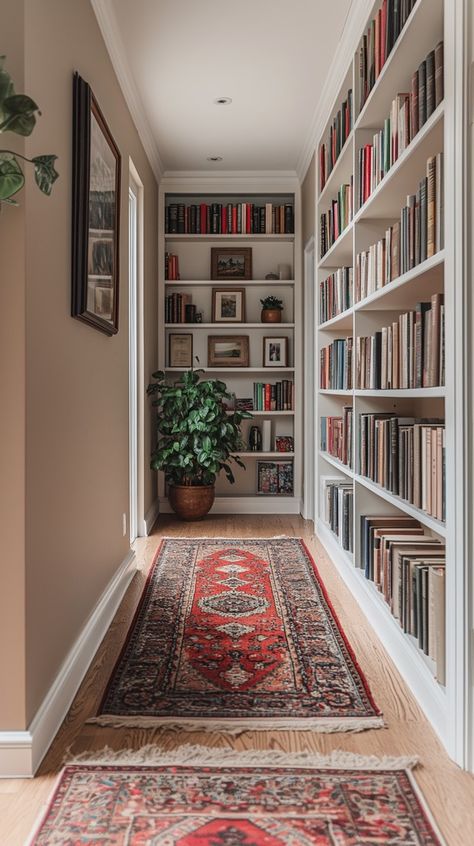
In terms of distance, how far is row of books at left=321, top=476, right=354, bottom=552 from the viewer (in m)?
3.45

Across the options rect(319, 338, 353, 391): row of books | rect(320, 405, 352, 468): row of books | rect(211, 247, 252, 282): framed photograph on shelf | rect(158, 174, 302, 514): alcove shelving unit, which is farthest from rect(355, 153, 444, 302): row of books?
rect(211, 247, 252, 282): framed photograph on shelf

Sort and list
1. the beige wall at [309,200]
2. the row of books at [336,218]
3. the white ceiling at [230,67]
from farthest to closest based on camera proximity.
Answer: the beige wall at [309,200]
the row of books at [336,218]
the white ceiling at [230,67]

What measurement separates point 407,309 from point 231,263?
9.33ft

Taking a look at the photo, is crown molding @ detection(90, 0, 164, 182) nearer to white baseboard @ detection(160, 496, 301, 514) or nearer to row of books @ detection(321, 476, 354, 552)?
row of books @ detection(321, 476, 354, 552)

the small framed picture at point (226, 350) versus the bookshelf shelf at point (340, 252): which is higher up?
the bookshelf shelf at point (340, 252)

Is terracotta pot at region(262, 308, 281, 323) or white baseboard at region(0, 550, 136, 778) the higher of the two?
terracotta pot at region(262, 308, 281, 323)

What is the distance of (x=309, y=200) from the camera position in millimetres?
4969

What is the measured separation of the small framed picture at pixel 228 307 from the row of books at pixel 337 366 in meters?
1.35

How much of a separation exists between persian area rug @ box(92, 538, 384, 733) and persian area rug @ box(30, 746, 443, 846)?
0.67ft

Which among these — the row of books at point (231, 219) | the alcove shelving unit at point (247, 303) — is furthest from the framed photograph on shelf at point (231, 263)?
the row of books at point (231, 219)

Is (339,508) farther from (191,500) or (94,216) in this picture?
(94,216)

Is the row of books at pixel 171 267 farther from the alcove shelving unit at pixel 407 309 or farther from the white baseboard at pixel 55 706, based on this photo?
the white baseboard at pixel 55 706

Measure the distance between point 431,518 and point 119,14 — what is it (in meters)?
2.67

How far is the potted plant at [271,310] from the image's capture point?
5.42 m
